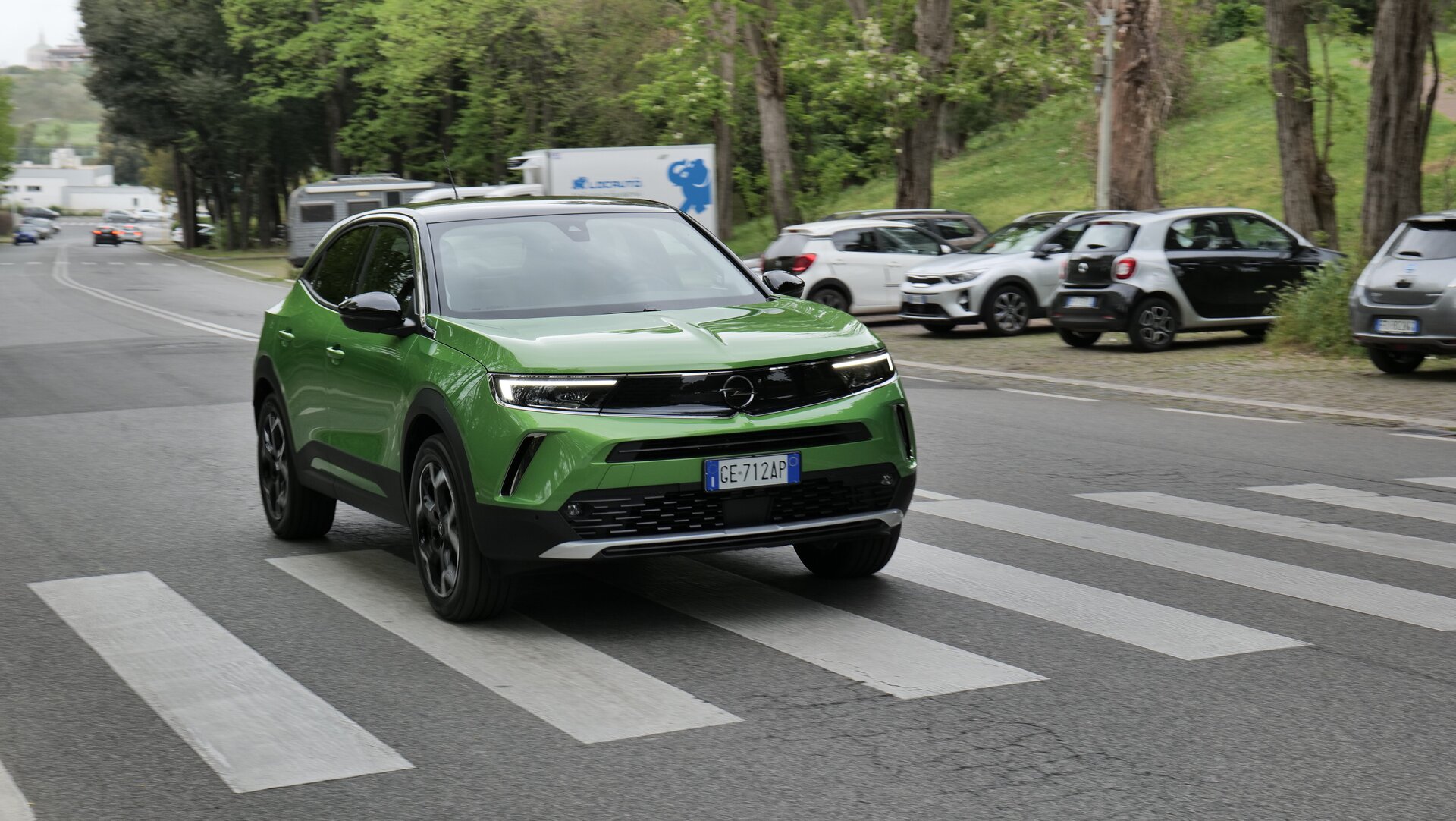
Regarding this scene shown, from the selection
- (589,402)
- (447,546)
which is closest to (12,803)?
(447,546)

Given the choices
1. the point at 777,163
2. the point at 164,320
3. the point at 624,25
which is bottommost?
the point at 164,320

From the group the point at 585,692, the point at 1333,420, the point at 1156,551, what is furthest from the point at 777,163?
the point at 585,692

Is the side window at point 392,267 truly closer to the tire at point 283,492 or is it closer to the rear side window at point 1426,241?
the tire at point 283,492

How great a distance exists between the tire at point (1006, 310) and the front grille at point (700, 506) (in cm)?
1645

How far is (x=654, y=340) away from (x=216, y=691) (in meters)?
1.99

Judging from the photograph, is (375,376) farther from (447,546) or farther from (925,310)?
(925,310)

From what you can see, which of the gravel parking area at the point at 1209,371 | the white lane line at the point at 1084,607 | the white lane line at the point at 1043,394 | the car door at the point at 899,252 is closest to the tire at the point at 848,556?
the white lane line at the point at 1084,607

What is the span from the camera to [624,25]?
51906mm

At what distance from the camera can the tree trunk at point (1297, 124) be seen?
75.6 ft

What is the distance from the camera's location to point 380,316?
6859mm

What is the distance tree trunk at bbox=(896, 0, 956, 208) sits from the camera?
30922 millimetres

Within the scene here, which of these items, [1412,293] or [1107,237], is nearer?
[1412,293]

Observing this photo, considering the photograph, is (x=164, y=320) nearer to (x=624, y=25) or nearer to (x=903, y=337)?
(x=903, y=337)

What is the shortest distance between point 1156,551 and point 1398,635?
5.68 feet
